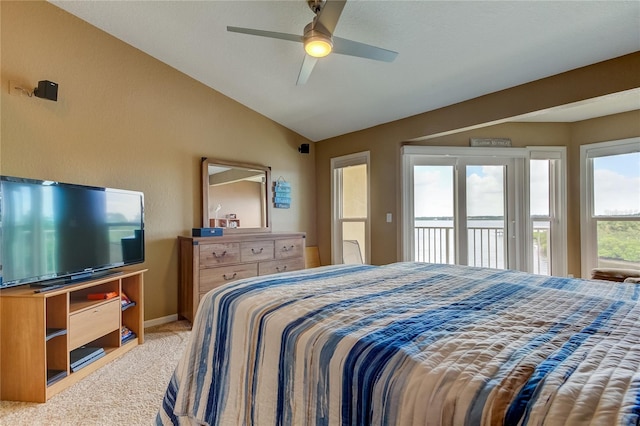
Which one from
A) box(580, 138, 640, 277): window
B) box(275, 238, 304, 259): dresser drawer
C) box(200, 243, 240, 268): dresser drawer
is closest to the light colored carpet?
box(200, 243, 240, 268): dresser drawer

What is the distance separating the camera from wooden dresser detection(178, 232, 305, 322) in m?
2.99

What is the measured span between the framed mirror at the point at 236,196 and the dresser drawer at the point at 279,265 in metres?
0.53

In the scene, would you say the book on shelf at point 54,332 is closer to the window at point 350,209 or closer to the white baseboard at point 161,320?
the white baseboard at point 161,320

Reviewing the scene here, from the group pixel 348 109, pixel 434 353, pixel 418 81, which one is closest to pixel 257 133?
pixel 348 109

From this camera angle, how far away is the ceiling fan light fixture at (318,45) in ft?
6.10

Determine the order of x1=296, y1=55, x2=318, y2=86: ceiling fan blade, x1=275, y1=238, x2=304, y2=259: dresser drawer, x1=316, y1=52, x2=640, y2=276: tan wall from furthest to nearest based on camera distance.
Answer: x1=275, y1=238, x2=304, y2=259: dresser drawer, x1=316, y1=52, x2=640, y2=276: tan wall, x1=296, y1=55, x2=318, y2=86: ceiling fan blade

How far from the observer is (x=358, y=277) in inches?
67.8

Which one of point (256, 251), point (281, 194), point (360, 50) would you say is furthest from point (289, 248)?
point (360, 50)

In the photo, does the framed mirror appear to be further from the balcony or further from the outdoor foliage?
the outdoor foliage

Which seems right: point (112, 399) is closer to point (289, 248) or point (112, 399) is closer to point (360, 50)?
point (289, 248)

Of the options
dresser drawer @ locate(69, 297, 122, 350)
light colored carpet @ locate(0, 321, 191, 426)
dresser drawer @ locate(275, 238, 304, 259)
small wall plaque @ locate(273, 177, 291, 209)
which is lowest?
light colored carpet @ locate(0, 321, 191, 426)

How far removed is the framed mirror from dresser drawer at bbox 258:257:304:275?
1.75 ft

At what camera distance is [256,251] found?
11.3ft

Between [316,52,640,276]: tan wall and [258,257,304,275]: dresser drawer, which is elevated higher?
[316,52,640,276]: tan wall
